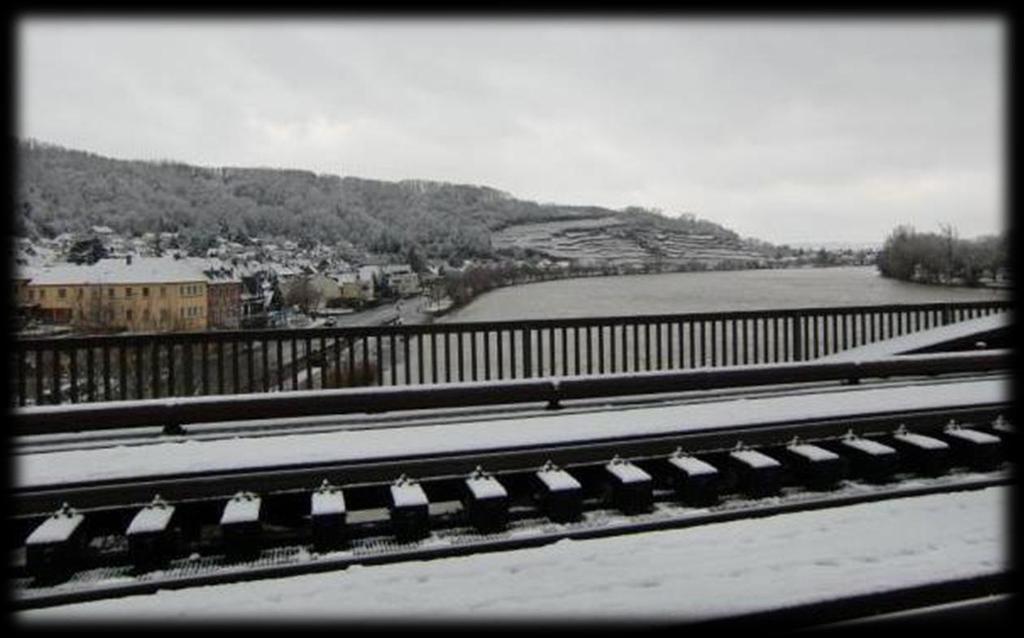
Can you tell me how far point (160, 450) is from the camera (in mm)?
5520

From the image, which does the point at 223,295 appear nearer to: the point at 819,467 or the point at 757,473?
the point at 757,473

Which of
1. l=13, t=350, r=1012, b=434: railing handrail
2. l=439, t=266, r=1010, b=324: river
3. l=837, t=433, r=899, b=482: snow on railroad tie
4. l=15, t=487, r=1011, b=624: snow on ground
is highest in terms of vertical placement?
l=439, t=266, r=1010, b=324: river

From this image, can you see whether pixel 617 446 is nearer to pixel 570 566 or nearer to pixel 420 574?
pixel 570 566

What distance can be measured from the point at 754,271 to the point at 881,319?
9.98 meters

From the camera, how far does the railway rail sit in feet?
13.9

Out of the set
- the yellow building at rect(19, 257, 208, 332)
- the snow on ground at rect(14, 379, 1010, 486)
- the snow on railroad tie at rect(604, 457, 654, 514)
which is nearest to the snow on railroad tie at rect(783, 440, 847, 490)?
the snow on ground at rect(14, 379, 1010, 486)

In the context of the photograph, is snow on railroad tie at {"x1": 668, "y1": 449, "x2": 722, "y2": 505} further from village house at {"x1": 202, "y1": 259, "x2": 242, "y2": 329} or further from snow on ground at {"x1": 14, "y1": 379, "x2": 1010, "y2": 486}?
village house at {"x1": 202, "y1": 259, "x2": 242, "y2": 329}

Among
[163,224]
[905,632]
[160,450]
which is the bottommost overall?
[905,632]

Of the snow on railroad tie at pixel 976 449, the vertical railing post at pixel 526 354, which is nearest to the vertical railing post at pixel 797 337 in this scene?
the vertical railing post at pixel 526 354

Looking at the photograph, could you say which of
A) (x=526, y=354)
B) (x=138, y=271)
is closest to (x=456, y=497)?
(x=526, y=354)

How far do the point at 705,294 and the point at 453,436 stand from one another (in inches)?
429

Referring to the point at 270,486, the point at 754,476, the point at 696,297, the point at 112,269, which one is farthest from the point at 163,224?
the point at 754,476

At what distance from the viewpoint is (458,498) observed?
5.28 meters

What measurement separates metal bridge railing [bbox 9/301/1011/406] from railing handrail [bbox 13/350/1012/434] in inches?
62.5
